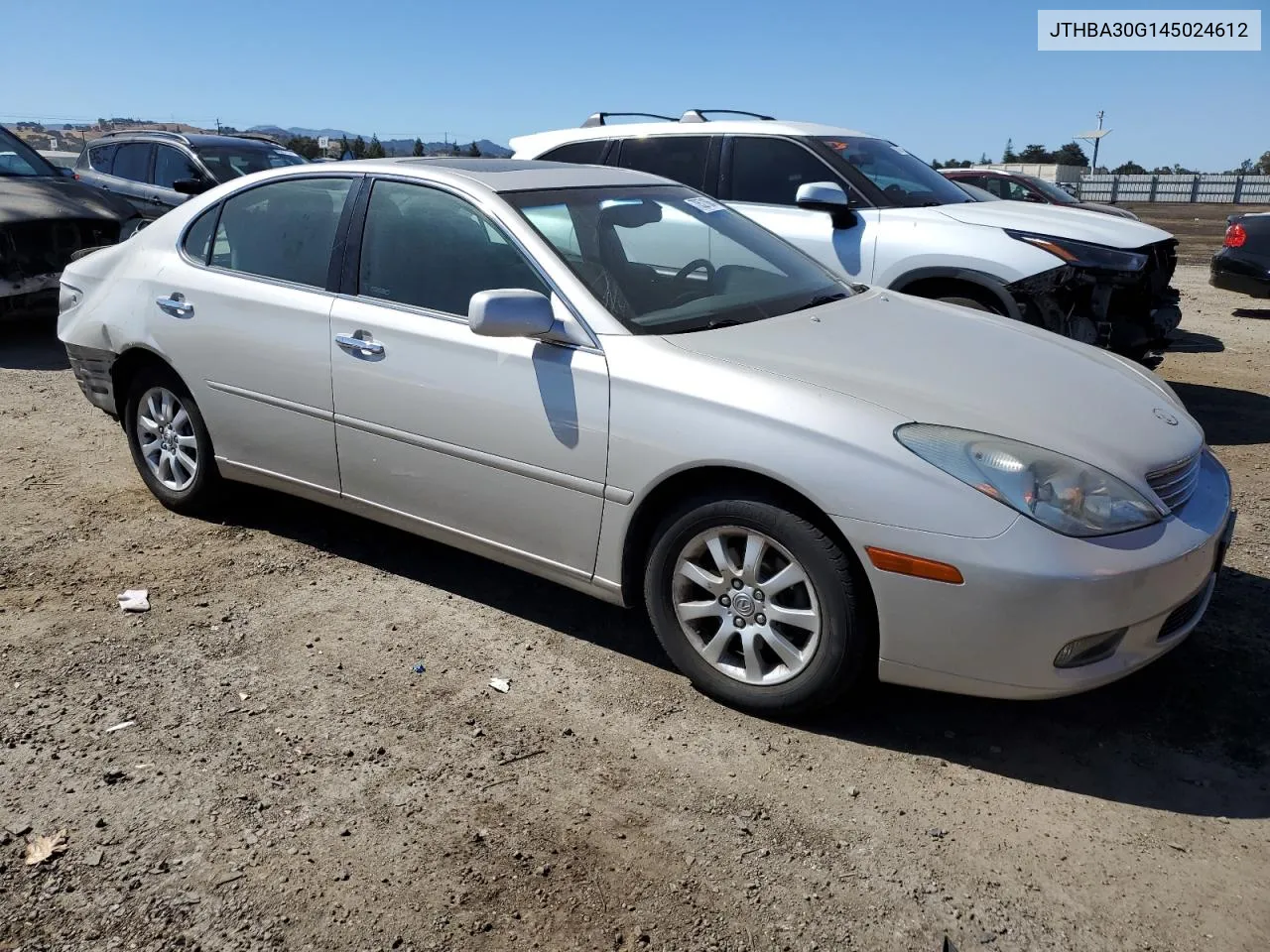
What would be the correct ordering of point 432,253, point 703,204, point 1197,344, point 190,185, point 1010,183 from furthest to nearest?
point 1010,183 < point 190,185 < point 1197,344 < point 703,204 < point 432,253

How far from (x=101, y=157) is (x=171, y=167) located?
124 cm

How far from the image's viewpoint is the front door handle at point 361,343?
3.97 m

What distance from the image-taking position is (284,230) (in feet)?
14.6

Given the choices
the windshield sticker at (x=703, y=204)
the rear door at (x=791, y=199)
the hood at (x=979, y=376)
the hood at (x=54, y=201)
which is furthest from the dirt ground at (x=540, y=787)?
the hood at (x=54, y=201)

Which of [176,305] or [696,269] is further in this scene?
[176,305]

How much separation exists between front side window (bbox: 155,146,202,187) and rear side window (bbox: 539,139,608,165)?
5702 millimetres

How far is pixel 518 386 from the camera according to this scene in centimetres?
361

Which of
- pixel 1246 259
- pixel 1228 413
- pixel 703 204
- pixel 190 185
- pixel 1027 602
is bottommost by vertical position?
pixel 1228 413

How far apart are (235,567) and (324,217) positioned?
151cm

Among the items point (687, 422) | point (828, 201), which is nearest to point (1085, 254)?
point (828, 201)

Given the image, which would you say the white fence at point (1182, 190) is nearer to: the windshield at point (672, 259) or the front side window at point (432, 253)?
the windshield at point (672, 259)

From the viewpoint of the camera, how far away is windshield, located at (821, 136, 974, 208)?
7.04 m

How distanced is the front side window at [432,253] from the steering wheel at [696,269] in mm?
617

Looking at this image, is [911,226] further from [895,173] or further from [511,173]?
[511,173]
